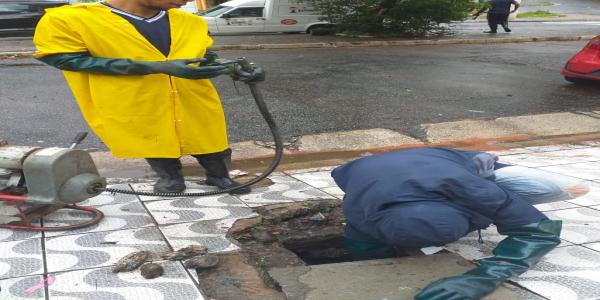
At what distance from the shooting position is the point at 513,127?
7219 mm

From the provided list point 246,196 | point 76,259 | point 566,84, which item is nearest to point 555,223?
point 246,196

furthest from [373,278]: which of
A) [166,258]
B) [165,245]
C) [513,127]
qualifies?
[513,127]

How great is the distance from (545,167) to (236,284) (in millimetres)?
3234

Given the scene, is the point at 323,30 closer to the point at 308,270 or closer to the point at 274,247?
the point at 274,247

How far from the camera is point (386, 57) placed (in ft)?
43.1

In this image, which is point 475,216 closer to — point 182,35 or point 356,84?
point 182,35

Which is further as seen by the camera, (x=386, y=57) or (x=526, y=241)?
(x=386, y=57)

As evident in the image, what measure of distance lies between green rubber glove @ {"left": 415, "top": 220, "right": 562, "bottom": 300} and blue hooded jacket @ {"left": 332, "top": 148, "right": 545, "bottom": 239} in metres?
0.07

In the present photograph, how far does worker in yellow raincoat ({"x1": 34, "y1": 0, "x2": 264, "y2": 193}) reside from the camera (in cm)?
383

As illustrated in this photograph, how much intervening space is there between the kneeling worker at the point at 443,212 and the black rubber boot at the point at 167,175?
5.06 ft

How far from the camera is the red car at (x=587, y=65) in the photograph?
30.3 ft

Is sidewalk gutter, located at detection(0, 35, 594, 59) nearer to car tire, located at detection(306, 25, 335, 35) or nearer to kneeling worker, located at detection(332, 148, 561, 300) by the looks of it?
car tire, located at detection(306, 25, 335, 35)

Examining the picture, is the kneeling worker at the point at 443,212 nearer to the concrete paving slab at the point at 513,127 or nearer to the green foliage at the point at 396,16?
the concrete paving slab at the point at 513,127

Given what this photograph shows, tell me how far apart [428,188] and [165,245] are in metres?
1.41
